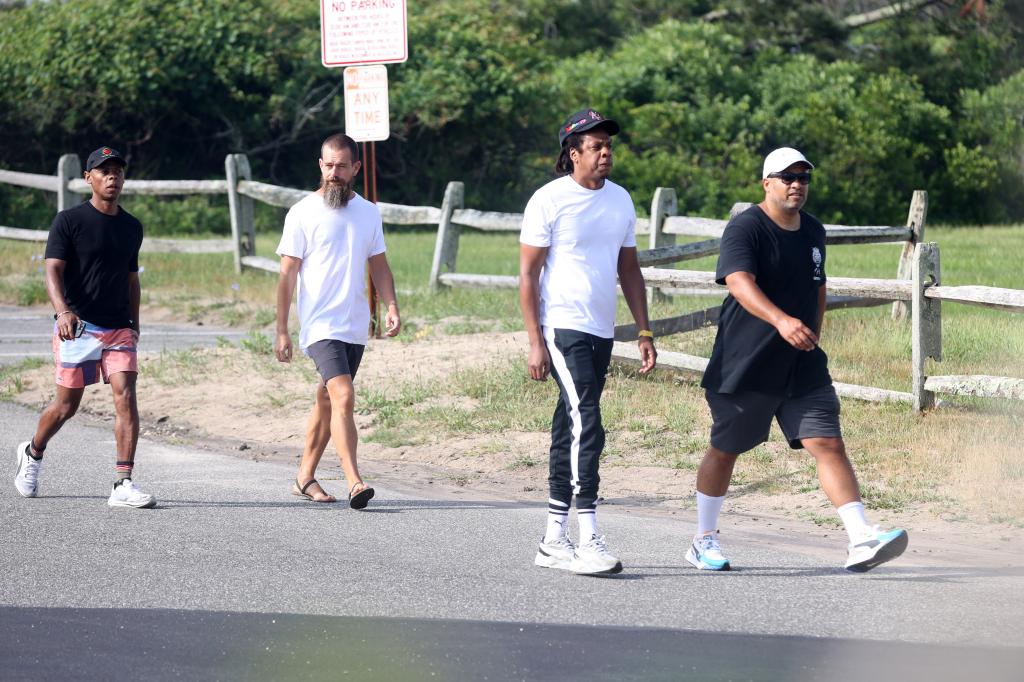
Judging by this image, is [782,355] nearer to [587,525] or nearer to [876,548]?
[876,548]

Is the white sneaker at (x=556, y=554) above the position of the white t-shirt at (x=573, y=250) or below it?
below

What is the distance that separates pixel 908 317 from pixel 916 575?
24.2ft

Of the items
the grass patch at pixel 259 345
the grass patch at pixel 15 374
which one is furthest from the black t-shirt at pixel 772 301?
the grass patch at pixel 15 374

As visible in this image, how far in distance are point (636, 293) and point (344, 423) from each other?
1775 millimetres

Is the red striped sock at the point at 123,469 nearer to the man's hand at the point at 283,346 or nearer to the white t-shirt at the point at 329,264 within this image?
the man's hand at the point at 283,346

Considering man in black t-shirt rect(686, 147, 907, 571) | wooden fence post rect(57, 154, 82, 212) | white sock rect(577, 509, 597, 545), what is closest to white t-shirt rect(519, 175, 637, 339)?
man in black t-shirt rect(686, 147, 907, 571)

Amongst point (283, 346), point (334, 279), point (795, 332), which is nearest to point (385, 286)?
point (334, 279)

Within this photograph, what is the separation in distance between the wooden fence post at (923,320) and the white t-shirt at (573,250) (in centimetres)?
366

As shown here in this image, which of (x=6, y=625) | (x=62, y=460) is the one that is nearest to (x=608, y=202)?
(x=6, y=625)

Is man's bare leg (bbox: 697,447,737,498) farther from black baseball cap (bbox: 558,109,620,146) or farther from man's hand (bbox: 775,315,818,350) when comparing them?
black baseball cap (bbox: 558,109,620,146)

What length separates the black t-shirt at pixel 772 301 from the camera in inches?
260

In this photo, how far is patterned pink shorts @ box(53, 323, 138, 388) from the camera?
8.28 m

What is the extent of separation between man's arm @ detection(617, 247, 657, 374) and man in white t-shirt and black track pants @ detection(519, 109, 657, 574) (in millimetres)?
147

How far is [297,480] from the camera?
860 centimetres
